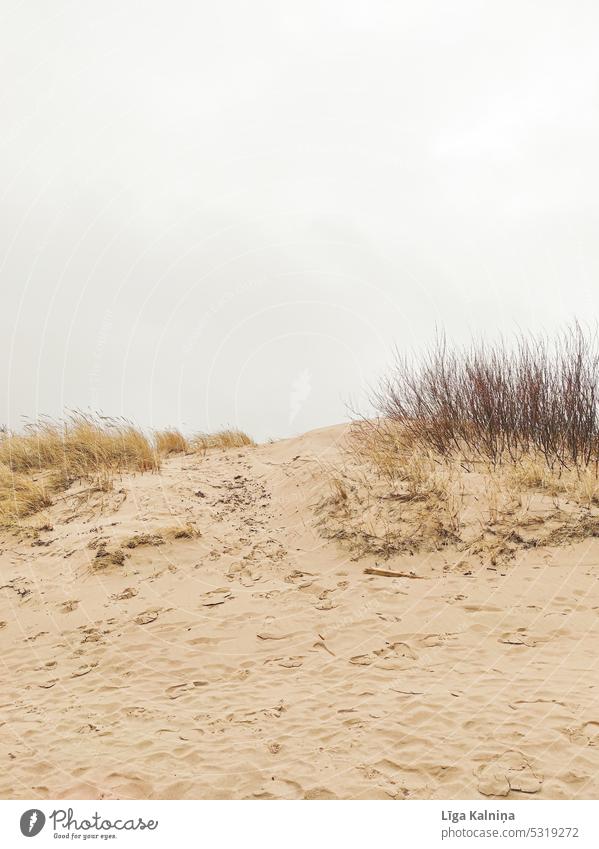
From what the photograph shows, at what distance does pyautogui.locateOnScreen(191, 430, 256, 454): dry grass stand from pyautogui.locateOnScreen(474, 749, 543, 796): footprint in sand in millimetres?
9975

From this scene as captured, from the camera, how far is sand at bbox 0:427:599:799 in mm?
2902

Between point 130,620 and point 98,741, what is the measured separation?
2150 mm

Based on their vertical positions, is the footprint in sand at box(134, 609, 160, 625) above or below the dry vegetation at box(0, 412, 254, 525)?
below

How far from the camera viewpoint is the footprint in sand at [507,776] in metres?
2.65

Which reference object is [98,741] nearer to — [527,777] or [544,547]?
[527,777]

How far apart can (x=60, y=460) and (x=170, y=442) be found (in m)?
3.03

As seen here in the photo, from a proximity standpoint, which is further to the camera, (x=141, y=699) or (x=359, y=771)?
(x=141, y=699)

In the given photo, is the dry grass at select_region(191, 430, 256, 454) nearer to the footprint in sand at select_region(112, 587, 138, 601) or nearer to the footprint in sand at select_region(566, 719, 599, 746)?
the footprint in sand at select_region(112, 587, 138, 601)

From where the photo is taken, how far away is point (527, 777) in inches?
107

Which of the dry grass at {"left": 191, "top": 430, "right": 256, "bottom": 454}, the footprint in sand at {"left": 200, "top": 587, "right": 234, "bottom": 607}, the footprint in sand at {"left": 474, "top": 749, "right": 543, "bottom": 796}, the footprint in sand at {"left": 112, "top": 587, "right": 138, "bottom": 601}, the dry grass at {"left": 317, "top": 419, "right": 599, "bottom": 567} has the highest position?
the dry grass at {"left": 191, "top": 430, "right": 256, "bottom": 454}

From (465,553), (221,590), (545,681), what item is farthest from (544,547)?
(221,590)

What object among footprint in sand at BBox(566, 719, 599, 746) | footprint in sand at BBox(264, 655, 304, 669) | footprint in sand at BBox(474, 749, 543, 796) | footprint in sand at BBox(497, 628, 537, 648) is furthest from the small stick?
footprint in sand at BBox(474, 749, 543, 796)

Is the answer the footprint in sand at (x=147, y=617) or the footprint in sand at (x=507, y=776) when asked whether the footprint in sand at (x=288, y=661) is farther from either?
the footprint in sand at (x=507, y=776)

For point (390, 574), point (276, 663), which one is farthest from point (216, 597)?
point (390, 574)
